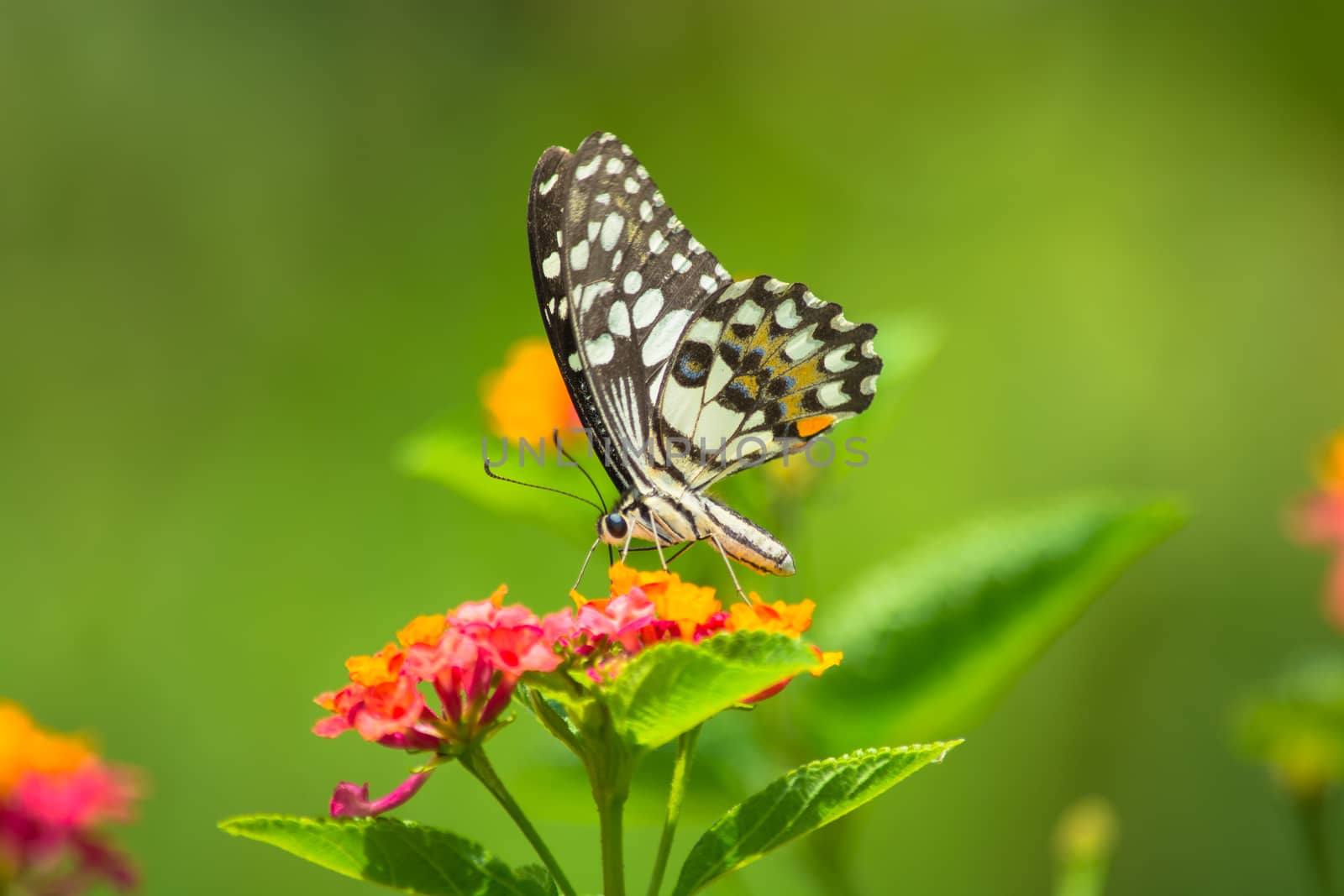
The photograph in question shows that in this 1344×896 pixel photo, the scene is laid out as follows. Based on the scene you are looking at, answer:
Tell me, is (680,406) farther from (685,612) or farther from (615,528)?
(685,612)

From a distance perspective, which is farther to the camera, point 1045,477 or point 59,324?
point 59,324

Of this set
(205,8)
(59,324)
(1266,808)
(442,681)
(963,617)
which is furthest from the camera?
(205,8)

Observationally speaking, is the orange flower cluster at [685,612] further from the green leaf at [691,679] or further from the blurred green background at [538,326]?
the blurred green background at [538,326]

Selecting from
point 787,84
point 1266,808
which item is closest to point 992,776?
point 1266,808

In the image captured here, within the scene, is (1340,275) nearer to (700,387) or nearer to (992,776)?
(992,776)

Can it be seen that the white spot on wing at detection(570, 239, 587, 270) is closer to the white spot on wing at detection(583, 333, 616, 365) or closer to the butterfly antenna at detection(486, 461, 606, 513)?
the white spot on wing at detection(583, 333, 616, 365)
